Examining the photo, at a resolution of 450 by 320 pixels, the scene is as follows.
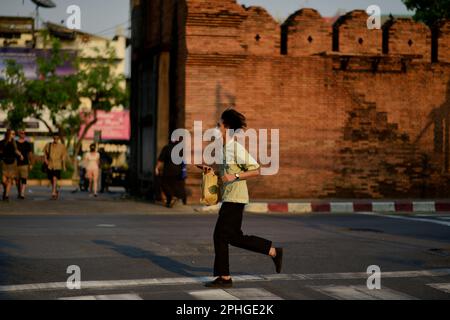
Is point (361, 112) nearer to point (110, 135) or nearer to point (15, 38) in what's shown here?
point (110, 135)

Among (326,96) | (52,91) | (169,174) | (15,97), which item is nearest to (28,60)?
(15,97)

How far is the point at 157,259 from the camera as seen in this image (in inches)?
434

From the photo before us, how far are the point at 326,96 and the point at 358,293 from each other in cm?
1561

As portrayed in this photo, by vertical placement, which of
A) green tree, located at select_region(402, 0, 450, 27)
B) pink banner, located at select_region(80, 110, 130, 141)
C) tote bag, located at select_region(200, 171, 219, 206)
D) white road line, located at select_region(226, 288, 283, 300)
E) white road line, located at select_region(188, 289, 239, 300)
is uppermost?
green tree, located at select_region(402, 0, 450, 27)

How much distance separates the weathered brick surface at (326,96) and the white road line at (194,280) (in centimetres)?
1256

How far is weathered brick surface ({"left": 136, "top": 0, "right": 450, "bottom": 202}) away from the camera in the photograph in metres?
22.4

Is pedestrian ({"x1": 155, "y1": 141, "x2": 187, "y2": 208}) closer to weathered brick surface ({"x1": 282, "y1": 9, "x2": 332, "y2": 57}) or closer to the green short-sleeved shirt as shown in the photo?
weathered brick surface ({"x1": 282, "y1": 9, "x2": 332, "y2": 57})

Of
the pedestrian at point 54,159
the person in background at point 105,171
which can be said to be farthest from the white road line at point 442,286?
the person in background at point 105,171

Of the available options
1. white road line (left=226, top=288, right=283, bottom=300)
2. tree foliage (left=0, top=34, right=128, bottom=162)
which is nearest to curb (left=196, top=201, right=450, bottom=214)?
white road line (left=226, top=288, right=283, bottom=300)

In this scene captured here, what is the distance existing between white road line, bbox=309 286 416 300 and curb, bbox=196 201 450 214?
11762mm

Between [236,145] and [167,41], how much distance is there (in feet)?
50.6

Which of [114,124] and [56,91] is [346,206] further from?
[114,124]

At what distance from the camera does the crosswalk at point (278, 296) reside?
803 centimetres
